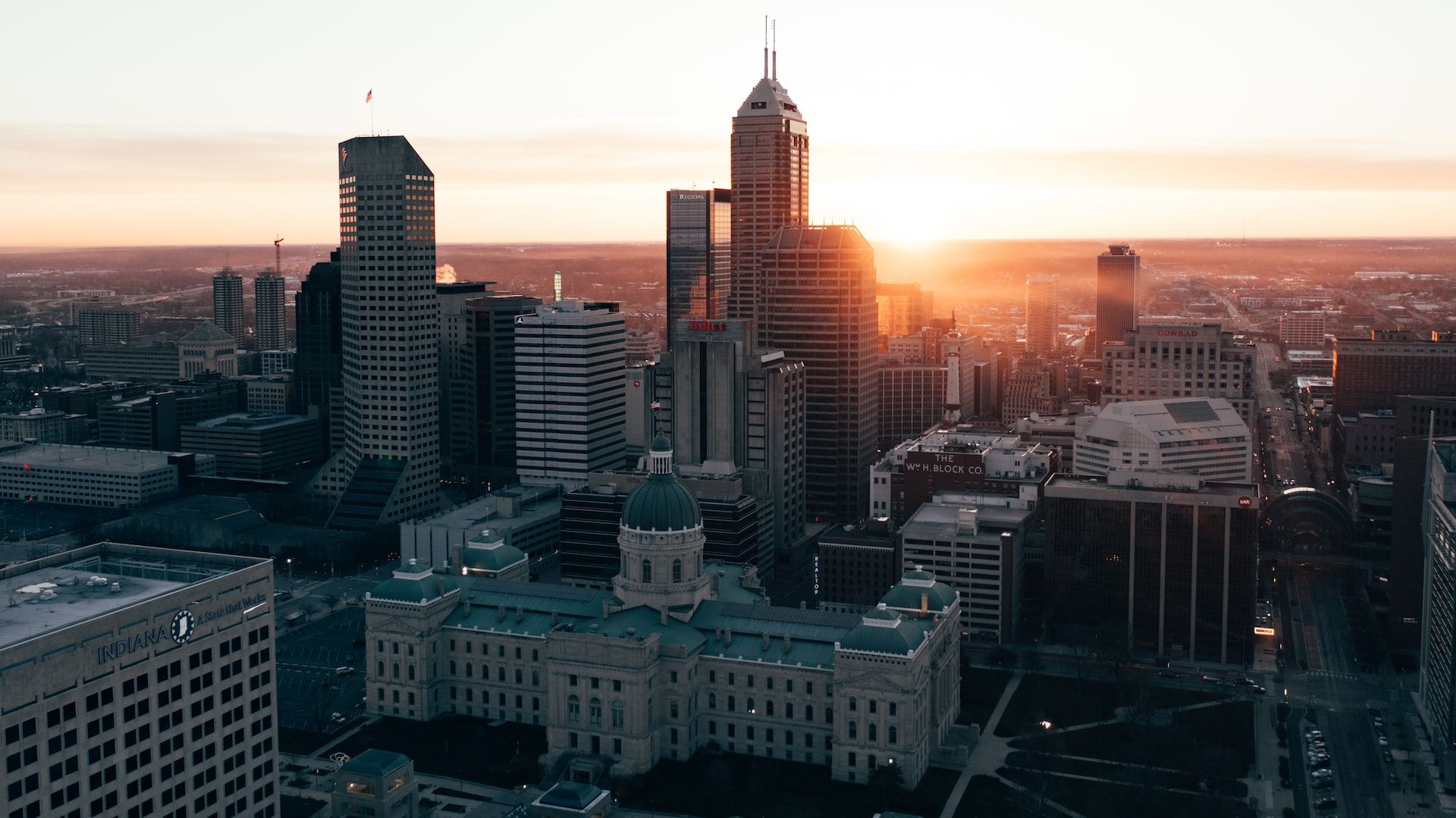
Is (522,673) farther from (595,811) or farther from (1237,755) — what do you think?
(1237,755)

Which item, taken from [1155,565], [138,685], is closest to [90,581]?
[138,685]

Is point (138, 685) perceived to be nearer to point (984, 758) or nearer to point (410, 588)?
point (410, 588)

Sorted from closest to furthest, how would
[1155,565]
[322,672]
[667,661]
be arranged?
[667,661] → [322,672] → [1155,565]

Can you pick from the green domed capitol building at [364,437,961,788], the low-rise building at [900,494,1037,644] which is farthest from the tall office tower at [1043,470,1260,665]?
the green domed capitol building at [364,437,961,788]

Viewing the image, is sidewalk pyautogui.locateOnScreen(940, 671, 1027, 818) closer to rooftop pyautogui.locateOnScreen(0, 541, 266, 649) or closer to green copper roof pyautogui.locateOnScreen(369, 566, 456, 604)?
green copper roof pyautogui.locateOnScreen(369, 566, 456, 604)

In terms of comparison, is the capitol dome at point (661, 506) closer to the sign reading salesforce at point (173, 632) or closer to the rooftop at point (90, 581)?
the rooftop at point (90, 581)

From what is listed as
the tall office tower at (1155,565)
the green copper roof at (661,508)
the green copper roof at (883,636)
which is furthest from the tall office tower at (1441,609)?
the green copper roof at (661,508)

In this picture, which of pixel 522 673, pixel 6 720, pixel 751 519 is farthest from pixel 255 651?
pixel 751 519
